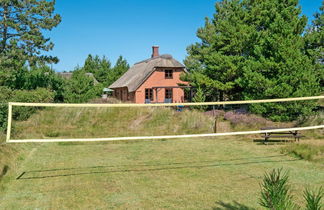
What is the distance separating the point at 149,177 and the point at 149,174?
328mm

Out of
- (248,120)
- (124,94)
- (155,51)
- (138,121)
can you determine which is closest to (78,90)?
(124,94)

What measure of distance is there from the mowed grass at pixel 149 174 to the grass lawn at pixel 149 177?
2 centimetres

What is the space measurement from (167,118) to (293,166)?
35.2ft

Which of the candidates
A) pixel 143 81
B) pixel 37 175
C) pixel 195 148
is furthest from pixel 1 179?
pixel 143 81

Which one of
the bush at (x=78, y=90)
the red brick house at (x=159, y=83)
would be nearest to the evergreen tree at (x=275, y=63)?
the red brick house at (x=159, y=83)

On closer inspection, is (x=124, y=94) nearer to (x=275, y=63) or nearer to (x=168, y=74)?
(x=168, y=74)

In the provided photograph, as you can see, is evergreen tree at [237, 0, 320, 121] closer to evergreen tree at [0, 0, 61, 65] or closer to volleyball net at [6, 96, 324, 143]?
volleyball net at [6, 96, 324, 143]

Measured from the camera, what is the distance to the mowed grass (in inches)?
225

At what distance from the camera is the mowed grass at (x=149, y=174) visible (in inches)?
225

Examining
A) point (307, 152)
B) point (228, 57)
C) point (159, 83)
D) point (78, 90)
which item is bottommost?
point (307, 152)

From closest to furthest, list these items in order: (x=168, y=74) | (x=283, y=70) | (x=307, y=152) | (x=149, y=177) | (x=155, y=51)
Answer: (x=149, y=177)
(x=307, y=152)
(x=283, y=70)
(x=168, y=74)
(x=155, y=51)

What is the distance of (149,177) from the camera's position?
24.5ft

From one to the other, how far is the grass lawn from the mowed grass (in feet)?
0.05

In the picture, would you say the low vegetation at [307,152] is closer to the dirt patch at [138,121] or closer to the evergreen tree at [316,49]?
the dirt patch at [138,121]
